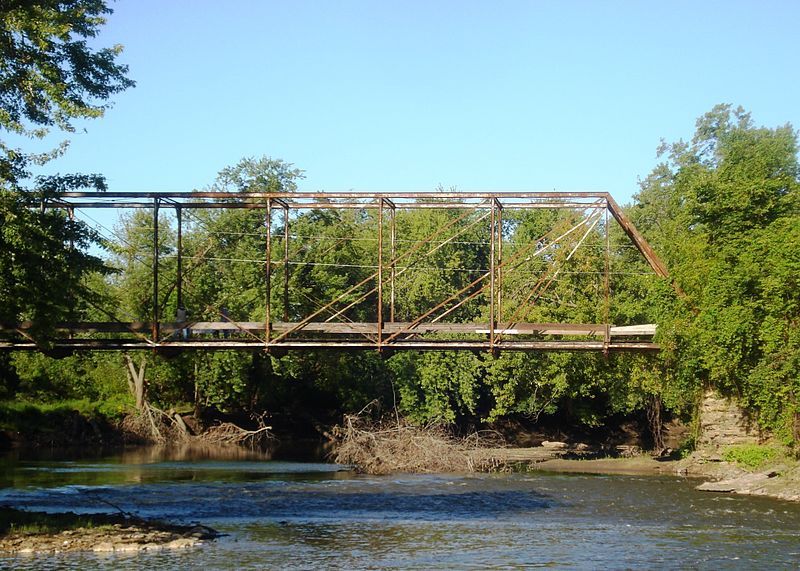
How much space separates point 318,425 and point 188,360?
8.81 m

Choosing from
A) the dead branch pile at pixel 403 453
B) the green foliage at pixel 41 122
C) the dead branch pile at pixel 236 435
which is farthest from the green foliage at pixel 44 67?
the dead branch pile at pixel 236 435

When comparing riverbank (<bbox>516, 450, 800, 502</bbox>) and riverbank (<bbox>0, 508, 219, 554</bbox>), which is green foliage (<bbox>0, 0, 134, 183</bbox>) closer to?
riverbank (<bbox>0, 508, 219, 554</bbox>)

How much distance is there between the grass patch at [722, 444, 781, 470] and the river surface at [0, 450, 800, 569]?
211 cm

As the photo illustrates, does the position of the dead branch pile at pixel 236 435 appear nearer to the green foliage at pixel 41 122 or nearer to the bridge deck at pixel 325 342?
the bridge deck at pixel 325 342

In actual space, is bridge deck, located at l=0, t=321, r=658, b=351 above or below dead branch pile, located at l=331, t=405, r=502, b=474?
above

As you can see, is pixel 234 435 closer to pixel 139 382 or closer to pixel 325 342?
pixel 139 382

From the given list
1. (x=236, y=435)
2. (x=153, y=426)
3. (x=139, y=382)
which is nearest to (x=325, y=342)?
(x=236, y=435)

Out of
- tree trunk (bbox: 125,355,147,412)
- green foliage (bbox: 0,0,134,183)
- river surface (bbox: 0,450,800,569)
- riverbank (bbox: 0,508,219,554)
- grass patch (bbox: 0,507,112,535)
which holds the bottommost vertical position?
river surface (bbox: 0,450,800,569)

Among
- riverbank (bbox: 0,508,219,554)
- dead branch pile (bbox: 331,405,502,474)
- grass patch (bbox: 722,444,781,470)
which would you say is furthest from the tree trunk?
grass patch (bbox: 722,444,781,470)

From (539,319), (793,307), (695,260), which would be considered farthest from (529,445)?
(793,307)

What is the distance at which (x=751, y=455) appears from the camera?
116 ft

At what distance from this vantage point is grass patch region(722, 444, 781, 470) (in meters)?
34.8

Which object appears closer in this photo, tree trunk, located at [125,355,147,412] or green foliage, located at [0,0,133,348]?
green foliage, located at [0,0,133,348]

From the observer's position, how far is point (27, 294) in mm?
24250
